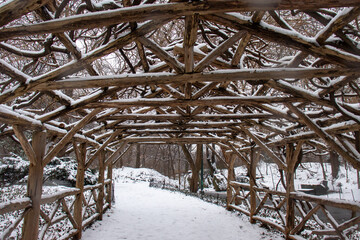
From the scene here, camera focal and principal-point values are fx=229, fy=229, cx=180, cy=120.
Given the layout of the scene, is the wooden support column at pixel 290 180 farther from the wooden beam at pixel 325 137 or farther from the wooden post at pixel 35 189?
the wooden post at pixel 35 189

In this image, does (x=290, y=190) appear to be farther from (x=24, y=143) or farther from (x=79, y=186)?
(x=24, y=143)

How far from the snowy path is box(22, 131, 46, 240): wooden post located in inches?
95.6

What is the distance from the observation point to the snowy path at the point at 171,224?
5.97 meters

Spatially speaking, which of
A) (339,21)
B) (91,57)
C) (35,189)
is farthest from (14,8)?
(339,21)

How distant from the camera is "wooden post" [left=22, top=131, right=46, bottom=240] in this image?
348cm

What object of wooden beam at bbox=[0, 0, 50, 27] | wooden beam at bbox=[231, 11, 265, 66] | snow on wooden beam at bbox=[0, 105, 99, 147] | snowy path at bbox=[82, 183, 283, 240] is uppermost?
wooden beam at bbox=[231, 11, 265, 66]

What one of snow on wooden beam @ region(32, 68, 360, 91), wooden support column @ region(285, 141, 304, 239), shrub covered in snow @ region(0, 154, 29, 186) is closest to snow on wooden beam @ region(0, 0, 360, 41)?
snow on wooden beam @ region(32, 68, 360, 91)

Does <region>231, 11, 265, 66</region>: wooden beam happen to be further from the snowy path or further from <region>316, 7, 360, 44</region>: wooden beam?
the snowy path

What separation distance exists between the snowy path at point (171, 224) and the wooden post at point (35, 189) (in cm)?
243

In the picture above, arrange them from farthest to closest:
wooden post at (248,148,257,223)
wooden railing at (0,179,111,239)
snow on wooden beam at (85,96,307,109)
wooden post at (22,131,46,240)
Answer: wooden post at (248,148,257,223) → snow on wooden beam at (85,96,307,109) → wooden post at (22,131,46,240) → wooden railing at (0,179,111,239)

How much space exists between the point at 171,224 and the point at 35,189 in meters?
4.53

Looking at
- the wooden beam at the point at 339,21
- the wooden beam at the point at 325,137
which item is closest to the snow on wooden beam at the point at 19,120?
the wooden beam at the point at 339,21

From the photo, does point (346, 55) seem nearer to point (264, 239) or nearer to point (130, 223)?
point (264, 239)

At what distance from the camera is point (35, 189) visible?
3592 millimetres
